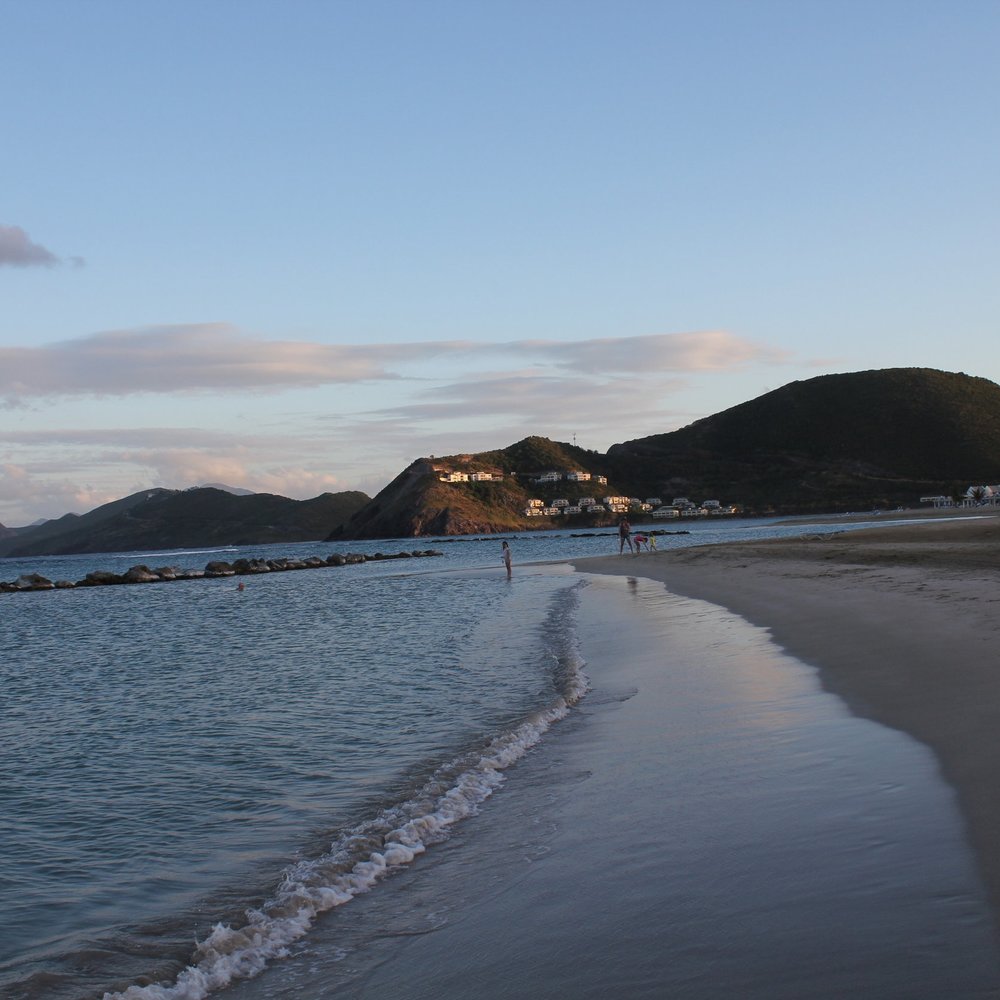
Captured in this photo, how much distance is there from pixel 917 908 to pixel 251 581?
219 feet

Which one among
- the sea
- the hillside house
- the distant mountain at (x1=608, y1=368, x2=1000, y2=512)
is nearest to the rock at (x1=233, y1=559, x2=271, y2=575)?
the sea

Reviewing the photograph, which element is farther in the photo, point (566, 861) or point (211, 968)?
point (566, 861)

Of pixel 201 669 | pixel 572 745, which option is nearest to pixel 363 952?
pixel 572 745

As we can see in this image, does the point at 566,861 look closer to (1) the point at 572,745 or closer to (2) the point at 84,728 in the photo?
(1) the point at 572,745

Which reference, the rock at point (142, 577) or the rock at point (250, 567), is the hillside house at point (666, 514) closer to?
the rock at point (250, 567)

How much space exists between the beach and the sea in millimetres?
161

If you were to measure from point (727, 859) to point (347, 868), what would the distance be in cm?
277

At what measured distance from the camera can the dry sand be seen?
25.4 feet

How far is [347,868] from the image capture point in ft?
23.7

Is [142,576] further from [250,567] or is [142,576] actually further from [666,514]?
[666,514]

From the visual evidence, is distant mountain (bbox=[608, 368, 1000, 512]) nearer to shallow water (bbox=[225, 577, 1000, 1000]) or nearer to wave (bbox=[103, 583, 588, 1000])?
wave (bbox=[103, 583, 588, 1000])

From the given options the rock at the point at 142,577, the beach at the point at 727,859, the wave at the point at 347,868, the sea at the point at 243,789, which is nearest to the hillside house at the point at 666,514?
the rock at the point at 142,577

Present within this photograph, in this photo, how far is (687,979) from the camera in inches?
183

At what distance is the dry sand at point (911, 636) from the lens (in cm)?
773
